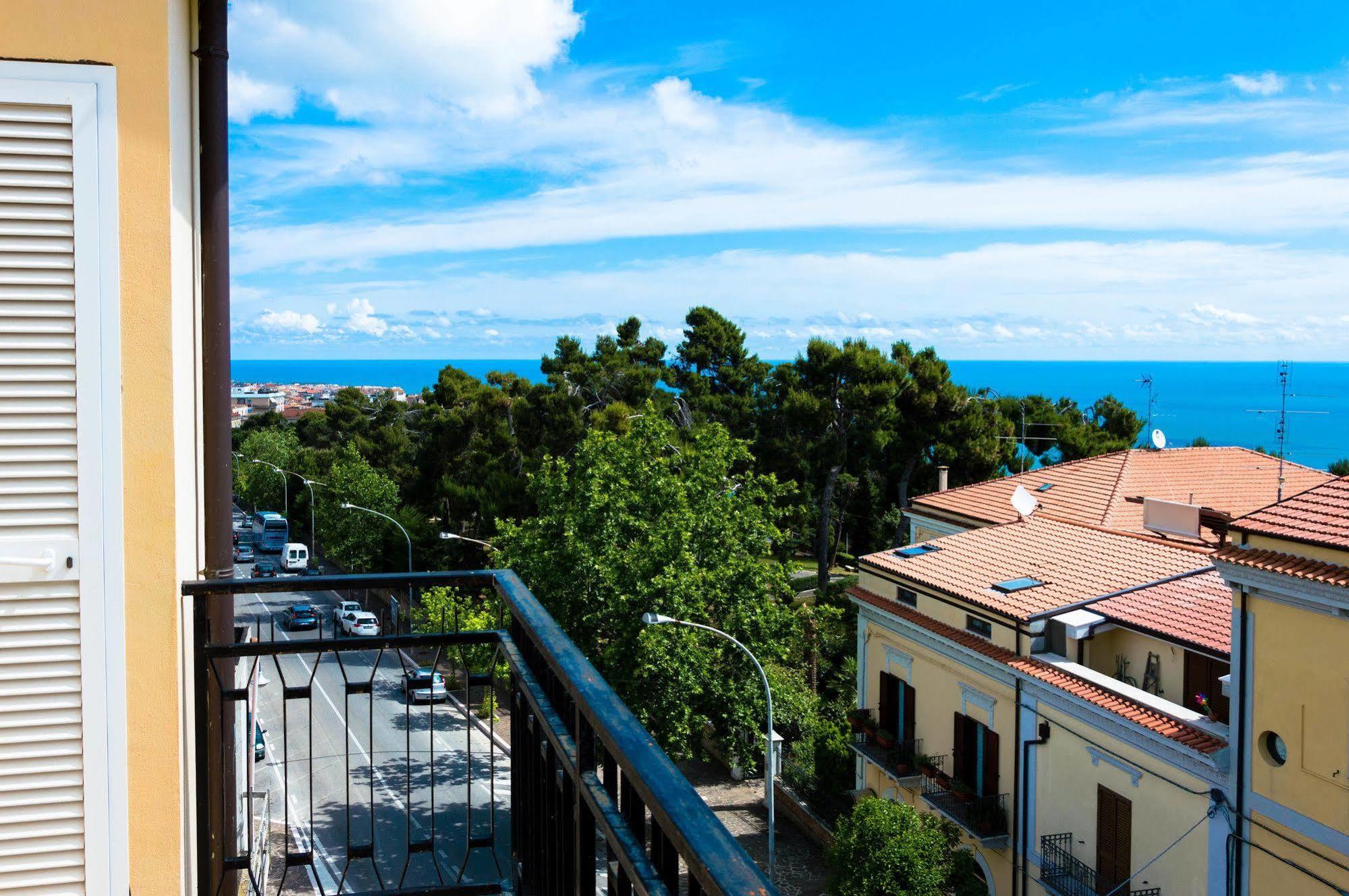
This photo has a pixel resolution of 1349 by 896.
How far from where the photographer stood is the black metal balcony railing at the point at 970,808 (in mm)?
12836

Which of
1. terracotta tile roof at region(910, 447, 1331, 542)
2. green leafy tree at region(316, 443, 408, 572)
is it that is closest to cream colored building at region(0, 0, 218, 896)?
terracotta tile roof at region(910, 447, 1331, 542)

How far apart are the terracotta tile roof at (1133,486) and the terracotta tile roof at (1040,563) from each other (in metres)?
1.49

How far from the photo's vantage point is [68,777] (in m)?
2.27

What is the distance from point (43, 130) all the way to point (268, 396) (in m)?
120

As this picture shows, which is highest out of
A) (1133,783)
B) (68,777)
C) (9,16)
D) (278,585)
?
(9,16)

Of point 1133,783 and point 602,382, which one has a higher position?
point 602,382

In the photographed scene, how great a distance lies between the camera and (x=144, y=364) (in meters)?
2.31

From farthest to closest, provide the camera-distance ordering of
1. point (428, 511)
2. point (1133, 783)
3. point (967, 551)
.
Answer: point (428, 511), point (967, 551), point (1133, 783)

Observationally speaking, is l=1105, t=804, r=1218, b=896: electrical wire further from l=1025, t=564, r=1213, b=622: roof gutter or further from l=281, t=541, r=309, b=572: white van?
l=281, t=541, r=309, b=572: white van

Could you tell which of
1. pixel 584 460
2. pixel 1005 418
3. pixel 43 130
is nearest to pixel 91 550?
pixel 43 130

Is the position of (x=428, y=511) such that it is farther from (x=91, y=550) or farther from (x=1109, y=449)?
(x=91, y=550)

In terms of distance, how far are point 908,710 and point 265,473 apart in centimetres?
3561

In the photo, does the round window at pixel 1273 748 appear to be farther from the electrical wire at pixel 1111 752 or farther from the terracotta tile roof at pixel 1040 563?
the terracotta tile roof at pixel 1040 563

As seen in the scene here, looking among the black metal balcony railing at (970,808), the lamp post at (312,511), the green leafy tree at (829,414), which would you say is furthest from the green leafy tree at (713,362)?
the black metal balcony railing at (970,808)
